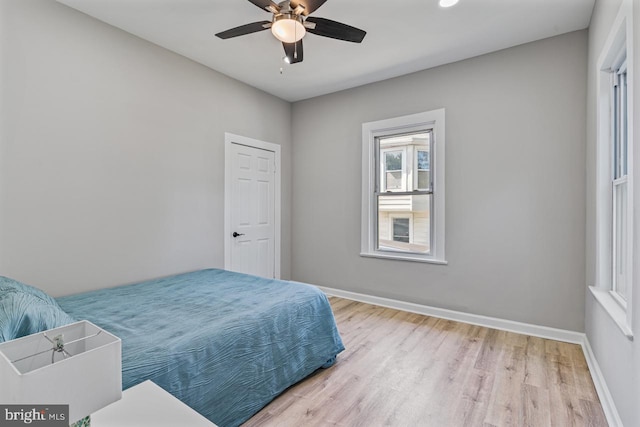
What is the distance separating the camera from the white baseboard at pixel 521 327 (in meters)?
1.92

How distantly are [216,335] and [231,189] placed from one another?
2348 mm

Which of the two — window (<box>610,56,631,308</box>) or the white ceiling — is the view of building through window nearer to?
the white ceiling

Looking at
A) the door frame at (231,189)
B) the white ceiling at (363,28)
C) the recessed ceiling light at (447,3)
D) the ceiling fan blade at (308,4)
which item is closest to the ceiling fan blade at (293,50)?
the ceiling fan blade at (308,4)

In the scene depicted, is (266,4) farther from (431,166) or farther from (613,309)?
(613,309)

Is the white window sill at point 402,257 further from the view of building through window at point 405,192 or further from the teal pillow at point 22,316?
the teal pillow at point 22,316

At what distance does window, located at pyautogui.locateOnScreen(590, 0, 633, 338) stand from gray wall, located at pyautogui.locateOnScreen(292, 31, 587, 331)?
60 centimetres

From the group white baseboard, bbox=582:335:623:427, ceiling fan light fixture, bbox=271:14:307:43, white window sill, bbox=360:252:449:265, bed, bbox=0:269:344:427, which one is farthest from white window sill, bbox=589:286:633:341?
ceiling fan light fixture, bbox=271:14:307:43

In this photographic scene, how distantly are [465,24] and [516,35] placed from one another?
0.58 meters

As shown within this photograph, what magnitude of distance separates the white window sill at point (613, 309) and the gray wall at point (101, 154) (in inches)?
136

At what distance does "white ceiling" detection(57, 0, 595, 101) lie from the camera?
2494 millimetres

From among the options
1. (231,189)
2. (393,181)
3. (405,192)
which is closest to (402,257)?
(405,192)

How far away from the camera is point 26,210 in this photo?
228 cm

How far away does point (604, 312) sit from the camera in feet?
6.78

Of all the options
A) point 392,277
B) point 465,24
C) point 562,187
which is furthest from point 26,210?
point 562,187
